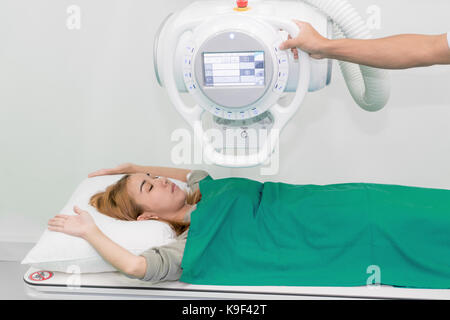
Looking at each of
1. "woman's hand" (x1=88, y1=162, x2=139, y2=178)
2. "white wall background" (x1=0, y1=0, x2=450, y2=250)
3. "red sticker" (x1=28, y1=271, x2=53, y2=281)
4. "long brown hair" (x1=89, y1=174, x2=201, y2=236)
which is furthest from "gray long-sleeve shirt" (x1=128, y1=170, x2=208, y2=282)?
"white wall background" (x1=0, y1=0, x2=450, y2=250)

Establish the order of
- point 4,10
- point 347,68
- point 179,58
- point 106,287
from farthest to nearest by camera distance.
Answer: point 4,10
point 347,68
point 106,287
point 179,58

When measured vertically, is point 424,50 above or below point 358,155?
above

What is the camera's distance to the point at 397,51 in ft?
4.49

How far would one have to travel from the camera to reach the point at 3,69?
2.16m

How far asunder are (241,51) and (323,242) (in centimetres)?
64

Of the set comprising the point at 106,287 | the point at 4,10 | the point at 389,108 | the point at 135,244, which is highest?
the point at 4,10

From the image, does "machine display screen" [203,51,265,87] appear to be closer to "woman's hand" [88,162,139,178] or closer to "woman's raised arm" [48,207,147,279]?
"woman's raised arm" [48,207,147,279]

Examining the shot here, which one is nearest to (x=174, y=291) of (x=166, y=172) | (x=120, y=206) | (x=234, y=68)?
(x=120, y=206)

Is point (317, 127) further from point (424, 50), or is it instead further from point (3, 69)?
point (3, 69)

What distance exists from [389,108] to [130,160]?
3.59 feet

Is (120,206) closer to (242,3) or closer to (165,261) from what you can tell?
(165,261)

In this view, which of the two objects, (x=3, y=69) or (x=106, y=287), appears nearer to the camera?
(x=106, y=287)

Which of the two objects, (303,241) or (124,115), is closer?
(303,241)

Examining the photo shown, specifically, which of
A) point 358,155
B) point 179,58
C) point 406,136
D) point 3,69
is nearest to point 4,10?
point 3,69
